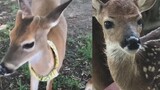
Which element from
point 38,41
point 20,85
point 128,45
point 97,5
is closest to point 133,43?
point 128,45

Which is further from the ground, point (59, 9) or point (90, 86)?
point (59, 9)

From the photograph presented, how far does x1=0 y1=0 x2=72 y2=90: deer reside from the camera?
93cm

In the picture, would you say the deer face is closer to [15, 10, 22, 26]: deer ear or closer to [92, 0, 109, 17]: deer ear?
[92, 0, 109, 17]: deer ear

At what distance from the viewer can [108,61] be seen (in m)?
1.02

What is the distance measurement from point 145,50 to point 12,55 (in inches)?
12.0

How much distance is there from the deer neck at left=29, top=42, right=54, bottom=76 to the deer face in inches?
6.2

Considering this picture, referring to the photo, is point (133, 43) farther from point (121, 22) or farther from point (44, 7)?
point (44, 7)

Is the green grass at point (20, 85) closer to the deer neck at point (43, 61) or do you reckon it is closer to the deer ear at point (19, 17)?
the deer neck at point (43, 61)

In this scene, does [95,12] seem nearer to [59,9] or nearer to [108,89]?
[59,9]

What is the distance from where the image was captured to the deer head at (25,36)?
3.03 feet

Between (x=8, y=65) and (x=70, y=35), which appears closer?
(x=8, y=65)

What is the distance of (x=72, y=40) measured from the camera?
1.08m

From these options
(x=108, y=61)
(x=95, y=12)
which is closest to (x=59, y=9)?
(x=95, y=12)

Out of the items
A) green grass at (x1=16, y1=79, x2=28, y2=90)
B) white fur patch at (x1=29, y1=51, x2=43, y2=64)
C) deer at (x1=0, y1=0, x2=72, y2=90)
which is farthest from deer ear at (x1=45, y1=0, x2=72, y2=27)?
green grass at (x1=16, y1=79, x2=28, y2=90)
